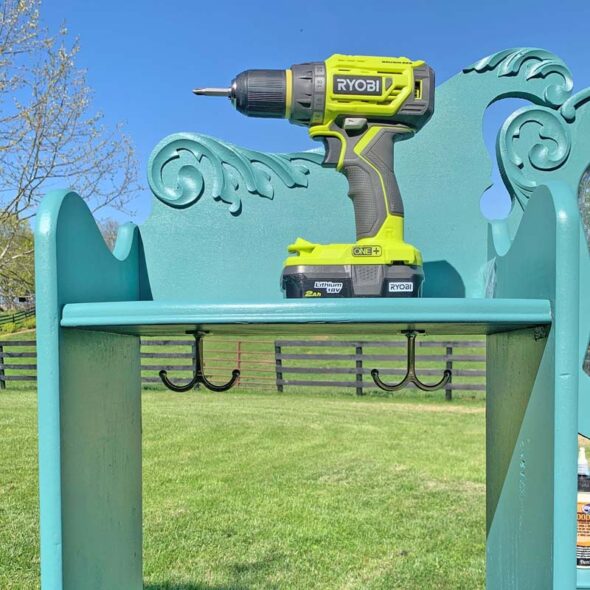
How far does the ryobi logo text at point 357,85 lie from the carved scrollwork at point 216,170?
28 centimetres

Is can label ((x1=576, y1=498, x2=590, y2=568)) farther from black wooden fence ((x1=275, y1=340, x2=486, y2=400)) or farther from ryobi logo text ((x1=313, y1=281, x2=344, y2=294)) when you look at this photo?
black wooden fence ((x1=275, y1=340, x2=486, y2=400))

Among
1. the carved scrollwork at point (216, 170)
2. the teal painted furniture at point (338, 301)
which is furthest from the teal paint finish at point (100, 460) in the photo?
the carved scrollwork at point (216, 170)

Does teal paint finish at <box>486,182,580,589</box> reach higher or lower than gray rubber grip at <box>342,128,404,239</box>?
lower

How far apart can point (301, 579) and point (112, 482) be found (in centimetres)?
Result: 156

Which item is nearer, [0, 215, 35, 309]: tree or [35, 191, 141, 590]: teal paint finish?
[35, 191, 141, 590]: teal paint finish

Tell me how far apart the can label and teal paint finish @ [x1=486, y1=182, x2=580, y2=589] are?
1.04 feet

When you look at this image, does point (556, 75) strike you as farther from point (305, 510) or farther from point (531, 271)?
point (305, 510)

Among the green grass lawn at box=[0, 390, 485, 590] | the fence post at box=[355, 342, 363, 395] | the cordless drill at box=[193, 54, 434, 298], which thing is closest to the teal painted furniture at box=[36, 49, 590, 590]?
the cordless drill at box=[193, 54, 434, 298]

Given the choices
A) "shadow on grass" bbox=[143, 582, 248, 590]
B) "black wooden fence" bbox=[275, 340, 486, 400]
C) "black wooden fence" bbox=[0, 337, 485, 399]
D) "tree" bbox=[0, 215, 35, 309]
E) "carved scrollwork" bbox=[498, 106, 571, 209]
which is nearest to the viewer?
"carved scrollwork" bbox=[498, 106, 571, 209]

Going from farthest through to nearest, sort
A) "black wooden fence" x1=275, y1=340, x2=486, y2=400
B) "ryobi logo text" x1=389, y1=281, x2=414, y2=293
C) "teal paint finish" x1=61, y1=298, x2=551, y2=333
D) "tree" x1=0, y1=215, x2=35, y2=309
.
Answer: "black wooden fence" x1=275, y1=340, x2=486, y2=400
"tree" x1=0, y1=215, x2=35, y2=309
"ryobi logo text" x1=389, y1=281, x2=414, y2=293
"teal paint finish" x1=61, y1=298, x2=551, y2=333

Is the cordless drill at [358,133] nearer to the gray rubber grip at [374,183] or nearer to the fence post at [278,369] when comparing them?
the gray rubber grip at [374,183]

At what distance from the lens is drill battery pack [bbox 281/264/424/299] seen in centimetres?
95

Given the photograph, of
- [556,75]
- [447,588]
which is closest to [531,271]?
[556,75]

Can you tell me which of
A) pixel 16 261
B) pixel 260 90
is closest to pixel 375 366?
pixel 16 261
